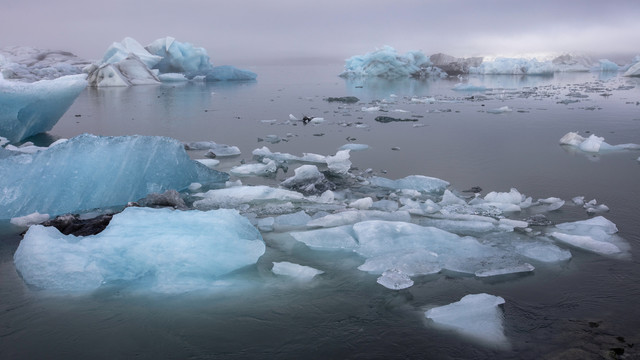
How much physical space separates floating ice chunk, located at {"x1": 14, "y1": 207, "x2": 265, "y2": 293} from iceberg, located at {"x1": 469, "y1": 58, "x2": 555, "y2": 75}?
111 feet

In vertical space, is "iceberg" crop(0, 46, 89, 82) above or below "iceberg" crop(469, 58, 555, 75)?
above

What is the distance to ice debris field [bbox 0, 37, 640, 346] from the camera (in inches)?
124

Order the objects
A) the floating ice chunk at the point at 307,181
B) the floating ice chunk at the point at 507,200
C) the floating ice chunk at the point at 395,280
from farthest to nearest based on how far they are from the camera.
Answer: the floating ice chunk at the point at 307,181 < the floating ice chunk at the point at 507,200 < the floating ice chunk at the point at 395,280

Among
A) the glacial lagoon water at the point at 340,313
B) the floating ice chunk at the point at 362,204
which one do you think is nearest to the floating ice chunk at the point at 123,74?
the glacial lagoon water at the point at 340,313

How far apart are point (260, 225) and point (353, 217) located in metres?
0.79

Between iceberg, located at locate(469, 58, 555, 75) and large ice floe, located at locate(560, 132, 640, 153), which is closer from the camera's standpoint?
large ice floe, located at locate(560, 132, 640, 153)

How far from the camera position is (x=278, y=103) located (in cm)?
1606

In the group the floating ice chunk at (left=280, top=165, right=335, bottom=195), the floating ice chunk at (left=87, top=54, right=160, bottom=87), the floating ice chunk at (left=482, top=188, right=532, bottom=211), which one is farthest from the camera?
the floating ice chunk at (left=87, top=54, right=160, bottom=87)

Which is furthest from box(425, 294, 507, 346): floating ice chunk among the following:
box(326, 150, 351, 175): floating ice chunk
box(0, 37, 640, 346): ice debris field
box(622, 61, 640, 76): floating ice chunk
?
box(622, 61, 640, 76): floating ice chunk

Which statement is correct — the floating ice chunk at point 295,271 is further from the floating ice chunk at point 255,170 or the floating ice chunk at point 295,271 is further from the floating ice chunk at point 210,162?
the floating ice chunk at point 210,162

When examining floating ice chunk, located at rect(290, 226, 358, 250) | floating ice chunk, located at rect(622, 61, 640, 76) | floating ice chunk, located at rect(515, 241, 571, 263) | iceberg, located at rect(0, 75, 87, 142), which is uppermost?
floating ice chunk, located at rect(622, 61, 640, 76)

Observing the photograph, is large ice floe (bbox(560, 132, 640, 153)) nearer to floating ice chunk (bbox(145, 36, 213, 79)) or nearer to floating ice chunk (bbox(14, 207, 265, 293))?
floating ice chunk (bbox(14, 207, 265, 293))

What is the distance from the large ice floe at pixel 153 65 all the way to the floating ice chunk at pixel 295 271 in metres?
22.7

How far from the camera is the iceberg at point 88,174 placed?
4621 millimetres
